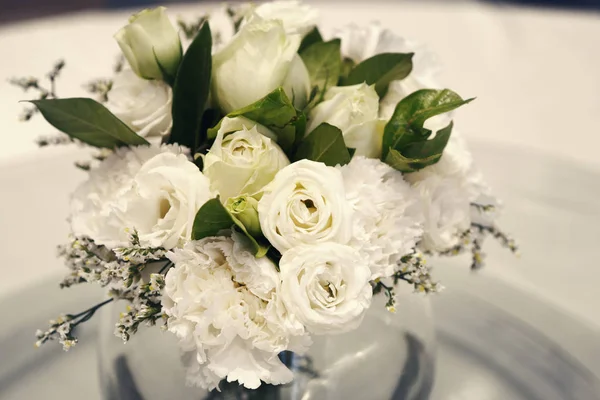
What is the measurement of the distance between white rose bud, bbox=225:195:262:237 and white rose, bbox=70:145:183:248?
9 centimetres

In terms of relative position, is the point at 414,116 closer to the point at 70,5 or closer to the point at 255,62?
the point at 255,62

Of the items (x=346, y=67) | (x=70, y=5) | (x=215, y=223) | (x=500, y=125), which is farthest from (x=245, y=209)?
(x=70, y=5)

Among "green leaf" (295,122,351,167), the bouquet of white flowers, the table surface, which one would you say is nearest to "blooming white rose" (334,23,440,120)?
the bouquet of white flowers

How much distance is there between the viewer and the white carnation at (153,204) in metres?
0.53

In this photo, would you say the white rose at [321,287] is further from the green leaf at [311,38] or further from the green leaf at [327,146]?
the green leaf at [311,38]

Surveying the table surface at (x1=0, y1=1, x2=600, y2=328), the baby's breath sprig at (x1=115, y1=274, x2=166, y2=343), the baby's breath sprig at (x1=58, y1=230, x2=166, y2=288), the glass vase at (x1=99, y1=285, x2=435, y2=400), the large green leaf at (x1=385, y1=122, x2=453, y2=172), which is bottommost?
the table surface at (x1=0, y1=1, x2=600, y2=328)

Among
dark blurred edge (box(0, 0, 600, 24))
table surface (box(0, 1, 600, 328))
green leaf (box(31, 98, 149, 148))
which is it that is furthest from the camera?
dark blurred edge (box(0, 0, 600, 24))

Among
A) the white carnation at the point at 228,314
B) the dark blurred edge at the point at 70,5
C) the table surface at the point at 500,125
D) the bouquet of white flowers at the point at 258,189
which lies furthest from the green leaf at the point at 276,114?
the dark blurred edge at the point at 70,5

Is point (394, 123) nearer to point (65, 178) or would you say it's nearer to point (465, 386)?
point (465, 386)

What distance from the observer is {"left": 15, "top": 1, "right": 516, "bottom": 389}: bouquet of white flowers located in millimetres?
513

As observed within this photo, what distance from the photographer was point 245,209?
52cm

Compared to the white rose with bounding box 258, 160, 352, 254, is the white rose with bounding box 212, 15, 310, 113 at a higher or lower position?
higher

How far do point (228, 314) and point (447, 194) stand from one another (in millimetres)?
246

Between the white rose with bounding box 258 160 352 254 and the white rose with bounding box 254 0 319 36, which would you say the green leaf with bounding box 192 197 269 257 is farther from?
the white rose with bounding box 254 0 319 36
